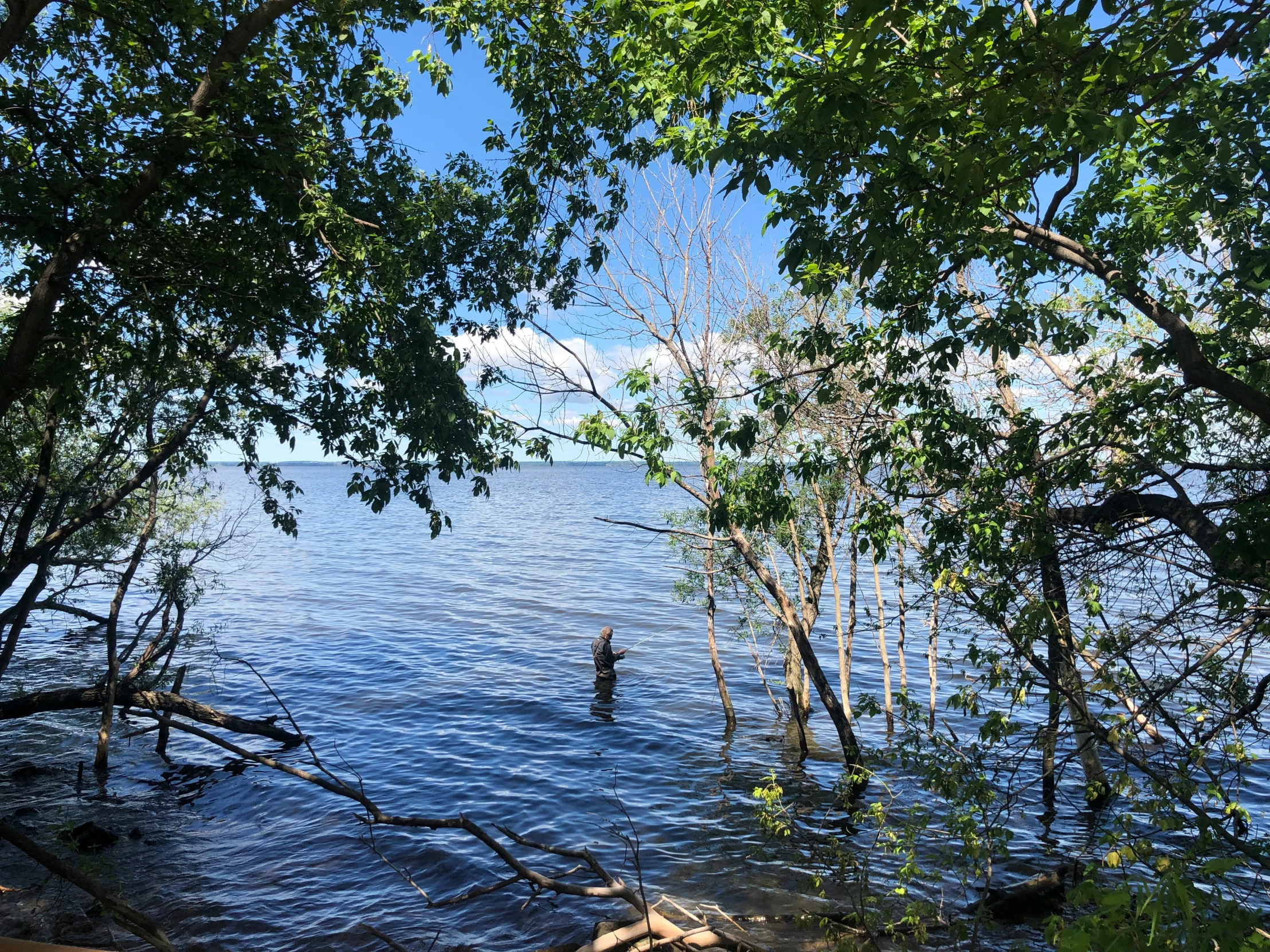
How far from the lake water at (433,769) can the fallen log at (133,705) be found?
1184 millimetres

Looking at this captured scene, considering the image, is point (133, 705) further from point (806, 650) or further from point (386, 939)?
point (806, 650)

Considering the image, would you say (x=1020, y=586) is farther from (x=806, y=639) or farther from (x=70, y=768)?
A: (x=70, y=768)

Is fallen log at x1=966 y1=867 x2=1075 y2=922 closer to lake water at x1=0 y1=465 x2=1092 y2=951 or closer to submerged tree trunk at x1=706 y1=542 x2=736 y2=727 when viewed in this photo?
lake water at x1=0 y1=465 x2=1092 y2=951

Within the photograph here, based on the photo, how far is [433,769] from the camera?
1584 centimetres

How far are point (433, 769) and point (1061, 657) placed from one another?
39.8 ft

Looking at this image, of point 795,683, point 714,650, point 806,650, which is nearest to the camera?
point 806,650

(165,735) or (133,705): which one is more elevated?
(133,705)

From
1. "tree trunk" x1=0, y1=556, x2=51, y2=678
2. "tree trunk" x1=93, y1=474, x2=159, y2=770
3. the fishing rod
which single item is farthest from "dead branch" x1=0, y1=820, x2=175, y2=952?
the fishing rod

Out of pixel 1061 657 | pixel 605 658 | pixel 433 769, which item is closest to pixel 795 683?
pixel 605 658

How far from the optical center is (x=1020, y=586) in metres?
8.51

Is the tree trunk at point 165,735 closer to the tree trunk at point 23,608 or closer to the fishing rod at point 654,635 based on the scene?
the tree trunk at point 23,608

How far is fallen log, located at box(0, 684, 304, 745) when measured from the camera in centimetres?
1368

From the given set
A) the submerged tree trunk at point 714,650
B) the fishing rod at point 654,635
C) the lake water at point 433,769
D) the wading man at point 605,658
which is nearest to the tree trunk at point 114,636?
the lake water at point 433,769

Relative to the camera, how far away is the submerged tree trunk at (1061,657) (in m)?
7.05
